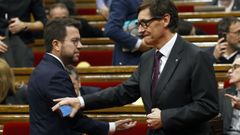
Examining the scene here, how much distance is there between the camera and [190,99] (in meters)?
2.49

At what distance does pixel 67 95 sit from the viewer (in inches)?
107

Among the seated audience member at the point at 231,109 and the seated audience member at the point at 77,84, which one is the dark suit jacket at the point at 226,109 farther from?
the seated audience member at the point at 77,84

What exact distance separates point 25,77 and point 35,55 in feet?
2.83

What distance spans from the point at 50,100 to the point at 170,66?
498mm

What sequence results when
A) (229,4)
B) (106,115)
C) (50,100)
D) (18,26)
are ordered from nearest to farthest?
(50,100)
(106,115)
(18,26)
(229,4)

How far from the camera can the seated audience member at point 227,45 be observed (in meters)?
4.18

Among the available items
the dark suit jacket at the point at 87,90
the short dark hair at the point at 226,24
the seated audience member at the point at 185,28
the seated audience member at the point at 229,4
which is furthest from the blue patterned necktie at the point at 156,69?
the seated audience member at the point at 229,4

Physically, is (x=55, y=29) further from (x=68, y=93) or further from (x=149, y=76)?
(x=149, y=76)

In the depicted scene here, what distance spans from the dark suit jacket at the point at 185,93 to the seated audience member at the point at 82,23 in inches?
98.4

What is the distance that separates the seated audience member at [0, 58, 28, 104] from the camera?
3.66 metres

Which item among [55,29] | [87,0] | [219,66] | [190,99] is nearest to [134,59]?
[219,66]

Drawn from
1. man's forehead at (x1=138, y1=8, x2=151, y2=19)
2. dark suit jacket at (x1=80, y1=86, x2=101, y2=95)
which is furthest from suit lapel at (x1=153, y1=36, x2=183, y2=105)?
dark suit jacket at (x1=80, y1=86, x2=101, y2=95)

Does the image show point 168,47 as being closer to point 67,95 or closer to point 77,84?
point 67,95

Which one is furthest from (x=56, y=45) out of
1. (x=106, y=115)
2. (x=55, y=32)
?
(x=106, y=115)
